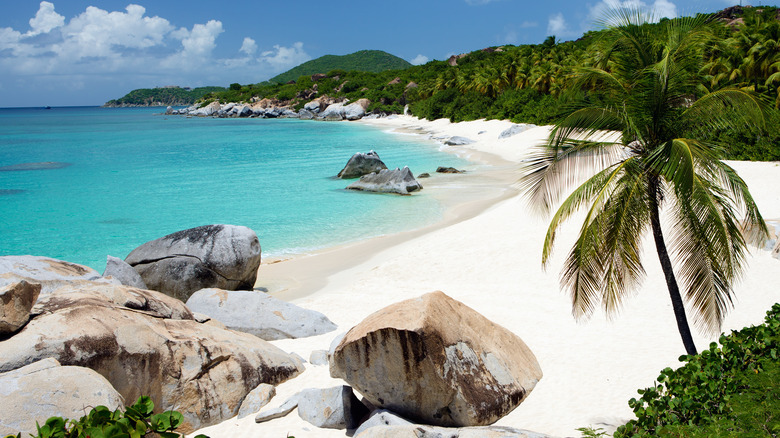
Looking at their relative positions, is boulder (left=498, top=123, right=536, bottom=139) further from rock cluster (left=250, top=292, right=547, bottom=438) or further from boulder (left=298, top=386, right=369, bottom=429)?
boulder (left=298, top=386, right=369, bottom=429)

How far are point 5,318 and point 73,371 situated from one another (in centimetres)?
156

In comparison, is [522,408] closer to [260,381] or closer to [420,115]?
[260,381]

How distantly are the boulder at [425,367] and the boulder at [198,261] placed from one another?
703 cm

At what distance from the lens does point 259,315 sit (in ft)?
35.2

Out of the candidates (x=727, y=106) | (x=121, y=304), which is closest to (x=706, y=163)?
(x=727, y=106)

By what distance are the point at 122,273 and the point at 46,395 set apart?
739 centimetres

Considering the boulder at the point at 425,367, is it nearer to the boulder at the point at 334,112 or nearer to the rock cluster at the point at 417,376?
the rock cluster at the point at 417,376

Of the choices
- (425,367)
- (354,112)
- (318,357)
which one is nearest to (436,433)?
(425,367)

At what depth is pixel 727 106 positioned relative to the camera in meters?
6.84

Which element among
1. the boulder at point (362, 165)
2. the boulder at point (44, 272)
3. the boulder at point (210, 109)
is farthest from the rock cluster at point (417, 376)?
the boulder at point (210, 109)

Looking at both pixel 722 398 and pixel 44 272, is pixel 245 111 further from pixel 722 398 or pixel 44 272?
pixel 722 398

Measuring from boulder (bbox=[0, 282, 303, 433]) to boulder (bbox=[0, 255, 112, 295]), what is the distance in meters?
1.86

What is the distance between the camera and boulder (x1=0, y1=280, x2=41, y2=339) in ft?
20.3

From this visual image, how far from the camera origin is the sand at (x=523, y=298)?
286 inches
